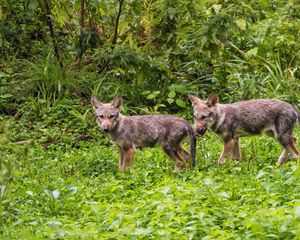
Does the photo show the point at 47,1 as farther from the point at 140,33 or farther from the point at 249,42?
the point at 249,42

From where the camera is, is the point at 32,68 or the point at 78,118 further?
the point at 32,68

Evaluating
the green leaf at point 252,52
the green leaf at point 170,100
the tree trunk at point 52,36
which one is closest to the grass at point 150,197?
the green leaf at point 170,100

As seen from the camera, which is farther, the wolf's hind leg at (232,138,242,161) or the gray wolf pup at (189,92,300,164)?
the wolf's hind leg at (232,138,242,161)

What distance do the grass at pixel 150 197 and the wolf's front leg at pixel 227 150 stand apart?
22cm

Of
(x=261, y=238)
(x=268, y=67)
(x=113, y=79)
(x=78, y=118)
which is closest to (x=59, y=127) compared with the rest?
(x=78, y=118)

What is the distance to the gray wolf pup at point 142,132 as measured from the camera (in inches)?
513

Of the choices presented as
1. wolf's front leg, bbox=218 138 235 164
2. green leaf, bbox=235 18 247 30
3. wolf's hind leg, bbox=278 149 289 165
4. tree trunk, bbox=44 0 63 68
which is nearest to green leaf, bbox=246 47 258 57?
green leaf, bbox=235 18 247 30

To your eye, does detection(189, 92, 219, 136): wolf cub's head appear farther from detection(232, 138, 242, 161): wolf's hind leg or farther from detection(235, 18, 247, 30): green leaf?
detection(235, 18, 247, 30): green leaf

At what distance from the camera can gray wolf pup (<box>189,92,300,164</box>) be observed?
41.8 feet

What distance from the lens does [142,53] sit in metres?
17.3

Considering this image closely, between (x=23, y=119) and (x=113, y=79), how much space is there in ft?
7.06

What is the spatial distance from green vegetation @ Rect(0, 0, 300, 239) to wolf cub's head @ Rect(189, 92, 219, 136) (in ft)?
1.73

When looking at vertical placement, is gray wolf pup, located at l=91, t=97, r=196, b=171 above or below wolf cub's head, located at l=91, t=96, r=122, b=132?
below

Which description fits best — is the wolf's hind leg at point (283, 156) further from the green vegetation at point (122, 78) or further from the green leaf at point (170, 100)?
the green leaf at point (170, 100)
